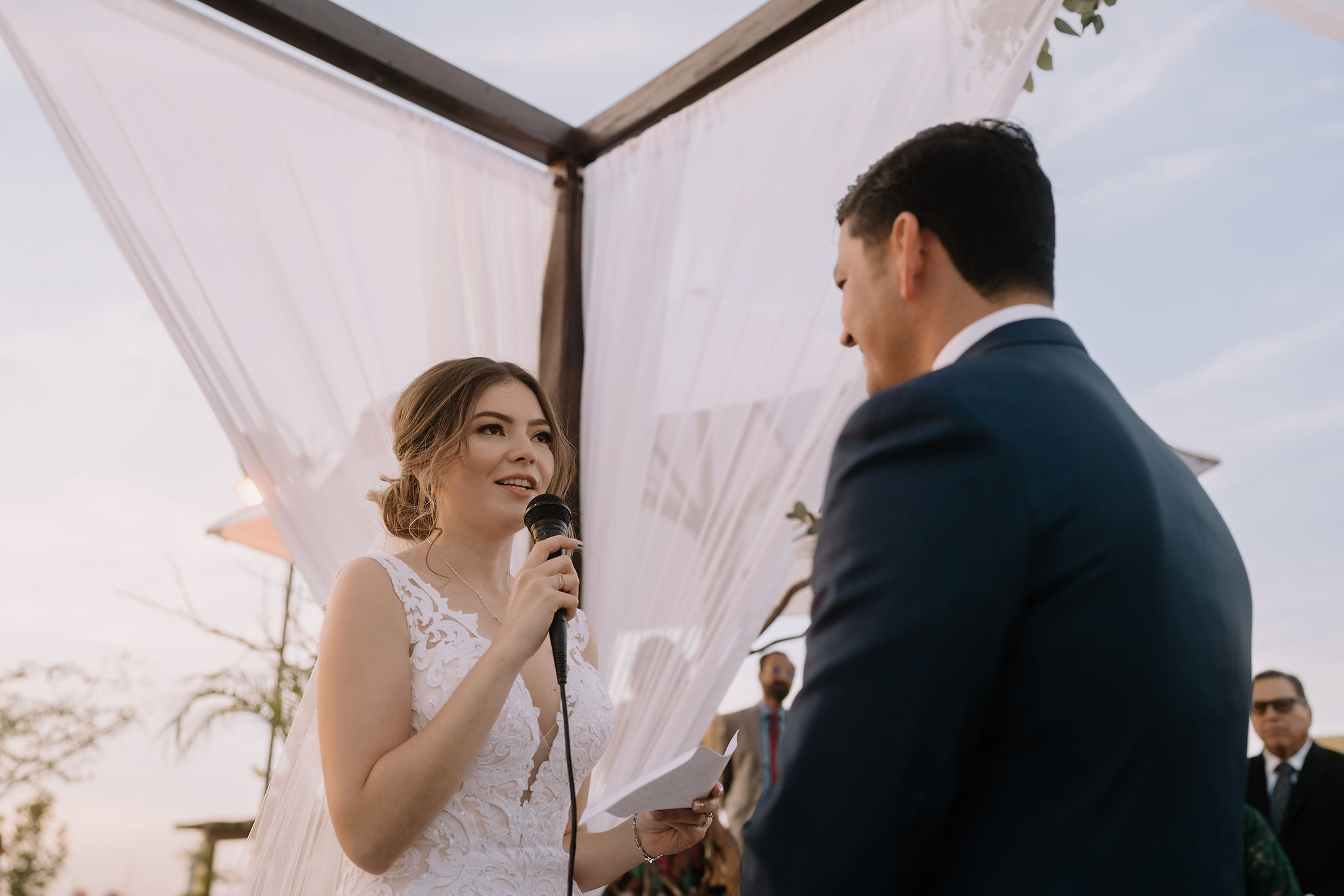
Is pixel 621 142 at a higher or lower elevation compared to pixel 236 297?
higher

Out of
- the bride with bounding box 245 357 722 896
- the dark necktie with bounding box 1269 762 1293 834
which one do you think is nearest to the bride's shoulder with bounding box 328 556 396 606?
the bride with bounding box 245 357 722 896

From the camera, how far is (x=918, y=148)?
122 centimetres

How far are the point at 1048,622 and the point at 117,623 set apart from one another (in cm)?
734

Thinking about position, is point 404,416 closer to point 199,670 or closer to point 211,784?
point 199,670

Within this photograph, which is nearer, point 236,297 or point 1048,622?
point 1048,622

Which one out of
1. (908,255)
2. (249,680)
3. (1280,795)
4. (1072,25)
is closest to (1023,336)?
(908,255)

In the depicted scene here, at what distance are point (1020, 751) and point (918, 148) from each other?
721 mm

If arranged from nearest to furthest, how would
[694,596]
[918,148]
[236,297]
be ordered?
[918,148]
[236,297]
[694,596]

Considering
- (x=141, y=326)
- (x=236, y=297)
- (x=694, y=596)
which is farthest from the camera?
(x=141, y=326)

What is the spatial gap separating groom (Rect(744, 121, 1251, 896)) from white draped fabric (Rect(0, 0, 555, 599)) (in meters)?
2.23

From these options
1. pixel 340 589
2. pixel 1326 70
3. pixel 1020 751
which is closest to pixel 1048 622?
pixel 1020 751

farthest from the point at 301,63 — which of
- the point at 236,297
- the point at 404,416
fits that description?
the point at 404,416

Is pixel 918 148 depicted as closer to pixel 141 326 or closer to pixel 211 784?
pixel 141 326

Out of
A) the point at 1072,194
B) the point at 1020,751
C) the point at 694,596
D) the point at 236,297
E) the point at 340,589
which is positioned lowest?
the point at 1020,751
